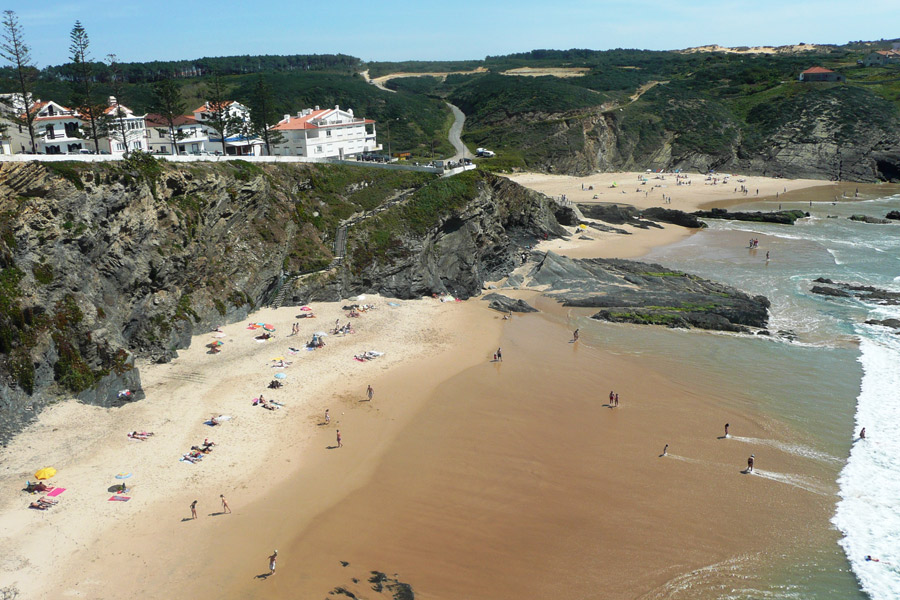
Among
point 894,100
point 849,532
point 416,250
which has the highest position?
point 894,100

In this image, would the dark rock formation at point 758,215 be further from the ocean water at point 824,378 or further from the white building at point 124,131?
the white building at point 124,131

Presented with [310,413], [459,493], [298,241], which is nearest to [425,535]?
[459,493]

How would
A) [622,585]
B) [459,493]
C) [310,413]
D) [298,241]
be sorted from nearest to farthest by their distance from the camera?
1. [622,585]
2. [459,493]
3. [310,413]
4. [298,241]

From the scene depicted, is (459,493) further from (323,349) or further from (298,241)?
(298,241)

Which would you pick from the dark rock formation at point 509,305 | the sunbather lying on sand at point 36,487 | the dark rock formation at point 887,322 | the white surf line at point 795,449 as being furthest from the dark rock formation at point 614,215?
the sunbather lying on sand at point 36,487

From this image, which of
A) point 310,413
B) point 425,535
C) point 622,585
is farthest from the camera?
point 310,413

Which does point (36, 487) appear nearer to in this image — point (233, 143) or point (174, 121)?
point (233, 143)

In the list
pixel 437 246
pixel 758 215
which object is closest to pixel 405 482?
pixel 437 246
